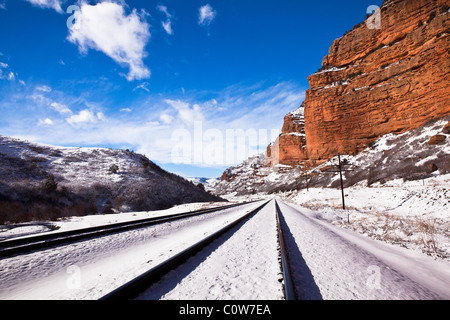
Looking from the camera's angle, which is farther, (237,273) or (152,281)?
(237,273)

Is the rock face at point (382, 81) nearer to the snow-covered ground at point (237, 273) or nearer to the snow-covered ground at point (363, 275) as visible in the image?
the snow-covered ground at point (363, 275)

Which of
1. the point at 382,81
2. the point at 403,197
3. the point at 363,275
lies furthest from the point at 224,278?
the point at 382,81

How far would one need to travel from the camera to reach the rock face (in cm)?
4494

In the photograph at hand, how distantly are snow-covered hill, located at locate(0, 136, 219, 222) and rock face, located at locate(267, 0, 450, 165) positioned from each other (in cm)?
6053

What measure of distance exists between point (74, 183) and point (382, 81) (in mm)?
81570

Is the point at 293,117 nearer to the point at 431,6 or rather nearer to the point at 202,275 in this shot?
the point at 431,6

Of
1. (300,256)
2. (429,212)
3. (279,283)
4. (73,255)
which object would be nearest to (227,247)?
(300,256)

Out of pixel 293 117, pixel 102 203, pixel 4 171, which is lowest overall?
pixel 102 203

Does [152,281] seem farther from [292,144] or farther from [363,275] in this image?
[292,144]

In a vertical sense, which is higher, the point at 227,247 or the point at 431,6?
the point at 431,6

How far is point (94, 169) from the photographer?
25.1 metres

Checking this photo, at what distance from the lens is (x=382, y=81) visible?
5866cm

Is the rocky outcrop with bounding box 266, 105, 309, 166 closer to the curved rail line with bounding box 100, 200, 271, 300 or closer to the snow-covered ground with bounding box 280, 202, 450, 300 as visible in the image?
the snow-covered ground with bounding box 280, 202, 450, 300
